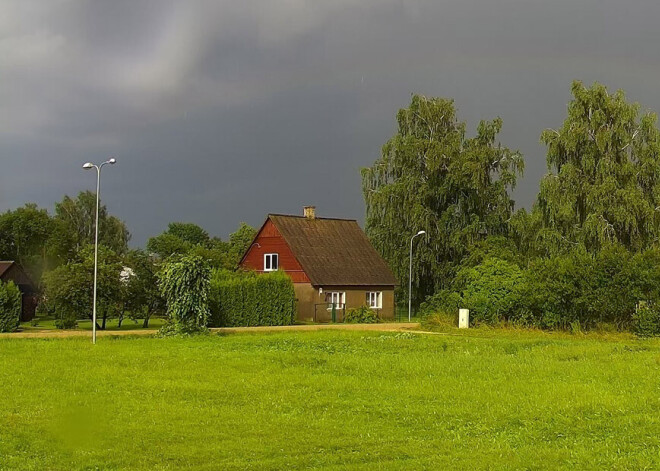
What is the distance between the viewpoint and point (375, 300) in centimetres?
6109

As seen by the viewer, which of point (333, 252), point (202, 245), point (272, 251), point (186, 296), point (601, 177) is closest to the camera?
point (186, 296)

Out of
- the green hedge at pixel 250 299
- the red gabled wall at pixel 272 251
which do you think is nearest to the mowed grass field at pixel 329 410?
the green hedge at pixel 250 299

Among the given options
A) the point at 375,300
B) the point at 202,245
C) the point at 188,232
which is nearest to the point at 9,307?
the point at 375,300

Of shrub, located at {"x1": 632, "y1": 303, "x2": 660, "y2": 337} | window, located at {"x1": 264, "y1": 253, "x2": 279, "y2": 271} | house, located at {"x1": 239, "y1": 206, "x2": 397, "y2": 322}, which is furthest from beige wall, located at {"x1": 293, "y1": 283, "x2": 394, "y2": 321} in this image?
shrub, located at {"x1": 632, "y1": 303, "x2": 660, "y2": 337}

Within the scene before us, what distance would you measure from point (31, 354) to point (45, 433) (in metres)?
13.3

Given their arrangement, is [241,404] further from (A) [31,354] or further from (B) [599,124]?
(B) [599,124]

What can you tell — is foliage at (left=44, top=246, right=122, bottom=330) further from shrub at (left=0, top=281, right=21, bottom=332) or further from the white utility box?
the white utility box

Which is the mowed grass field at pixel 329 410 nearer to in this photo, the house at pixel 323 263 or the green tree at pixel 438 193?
the house at pixel 323 263

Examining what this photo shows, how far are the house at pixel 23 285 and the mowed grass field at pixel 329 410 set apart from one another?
36872 mm

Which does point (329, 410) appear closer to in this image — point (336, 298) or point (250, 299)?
point (250, 299)

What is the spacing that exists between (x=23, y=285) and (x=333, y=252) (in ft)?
83.4

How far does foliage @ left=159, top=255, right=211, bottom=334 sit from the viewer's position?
3712 cm

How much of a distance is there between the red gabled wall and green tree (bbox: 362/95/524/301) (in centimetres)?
937

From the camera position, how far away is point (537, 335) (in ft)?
120
